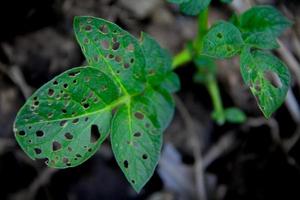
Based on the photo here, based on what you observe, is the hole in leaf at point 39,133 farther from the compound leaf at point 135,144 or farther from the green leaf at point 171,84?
the green leaf at point 171,84

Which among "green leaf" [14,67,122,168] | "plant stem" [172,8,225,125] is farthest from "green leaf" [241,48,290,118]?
"plant stem" [172,8,225,125]

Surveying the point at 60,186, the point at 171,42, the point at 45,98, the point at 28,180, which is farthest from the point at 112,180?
the point at 45,98

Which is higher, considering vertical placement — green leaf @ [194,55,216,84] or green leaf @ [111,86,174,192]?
green leaf @ [111,86,174,192]

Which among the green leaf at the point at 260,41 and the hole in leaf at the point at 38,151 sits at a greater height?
the green leaf at the point at 260,41

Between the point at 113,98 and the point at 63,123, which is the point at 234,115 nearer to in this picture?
the point at 113,98

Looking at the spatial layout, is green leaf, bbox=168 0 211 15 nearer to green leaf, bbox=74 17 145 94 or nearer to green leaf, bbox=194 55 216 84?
green leaf, bbox=74 17 145 94

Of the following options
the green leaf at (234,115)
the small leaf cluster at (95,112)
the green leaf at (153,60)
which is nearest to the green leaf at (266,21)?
the green leaf at (153,60)

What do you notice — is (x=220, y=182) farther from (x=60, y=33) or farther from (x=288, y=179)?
(x=60, y=33)
